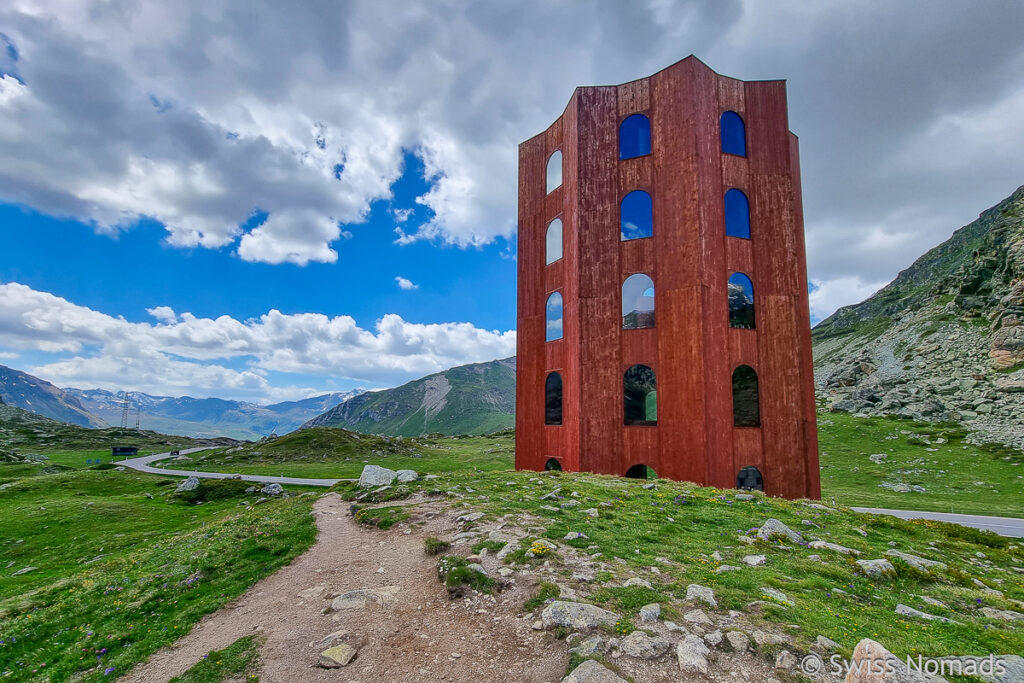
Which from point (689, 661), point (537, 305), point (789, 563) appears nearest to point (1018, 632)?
point (789, 563)

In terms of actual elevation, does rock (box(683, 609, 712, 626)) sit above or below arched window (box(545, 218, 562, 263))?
below

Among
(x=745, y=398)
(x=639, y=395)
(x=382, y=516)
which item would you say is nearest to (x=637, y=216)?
(x=639, y=395)

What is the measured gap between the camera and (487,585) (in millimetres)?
8961

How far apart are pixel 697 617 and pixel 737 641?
81 cm

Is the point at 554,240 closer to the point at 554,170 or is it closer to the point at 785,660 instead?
the point at 554,170

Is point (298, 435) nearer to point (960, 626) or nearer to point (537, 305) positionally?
point (537, 305)

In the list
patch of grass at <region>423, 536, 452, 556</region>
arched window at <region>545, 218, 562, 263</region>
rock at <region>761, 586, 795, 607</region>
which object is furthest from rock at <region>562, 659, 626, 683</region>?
arched window at <region>545, 218, 562, 263</region>

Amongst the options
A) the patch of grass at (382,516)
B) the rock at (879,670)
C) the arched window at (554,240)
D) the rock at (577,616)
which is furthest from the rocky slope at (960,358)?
the patch of grass at (382,516)

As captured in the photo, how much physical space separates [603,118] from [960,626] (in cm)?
2795

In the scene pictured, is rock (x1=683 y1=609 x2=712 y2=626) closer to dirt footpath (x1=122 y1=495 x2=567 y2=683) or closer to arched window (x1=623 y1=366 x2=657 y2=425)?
dirt footpath (x1=122 y1=495 x2=567 y2=683)

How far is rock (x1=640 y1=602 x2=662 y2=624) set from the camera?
720cm

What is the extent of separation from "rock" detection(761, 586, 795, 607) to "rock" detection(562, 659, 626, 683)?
157 inches

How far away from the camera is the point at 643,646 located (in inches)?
253

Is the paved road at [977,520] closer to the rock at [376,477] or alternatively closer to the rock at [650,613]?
the rock at [650,613]
